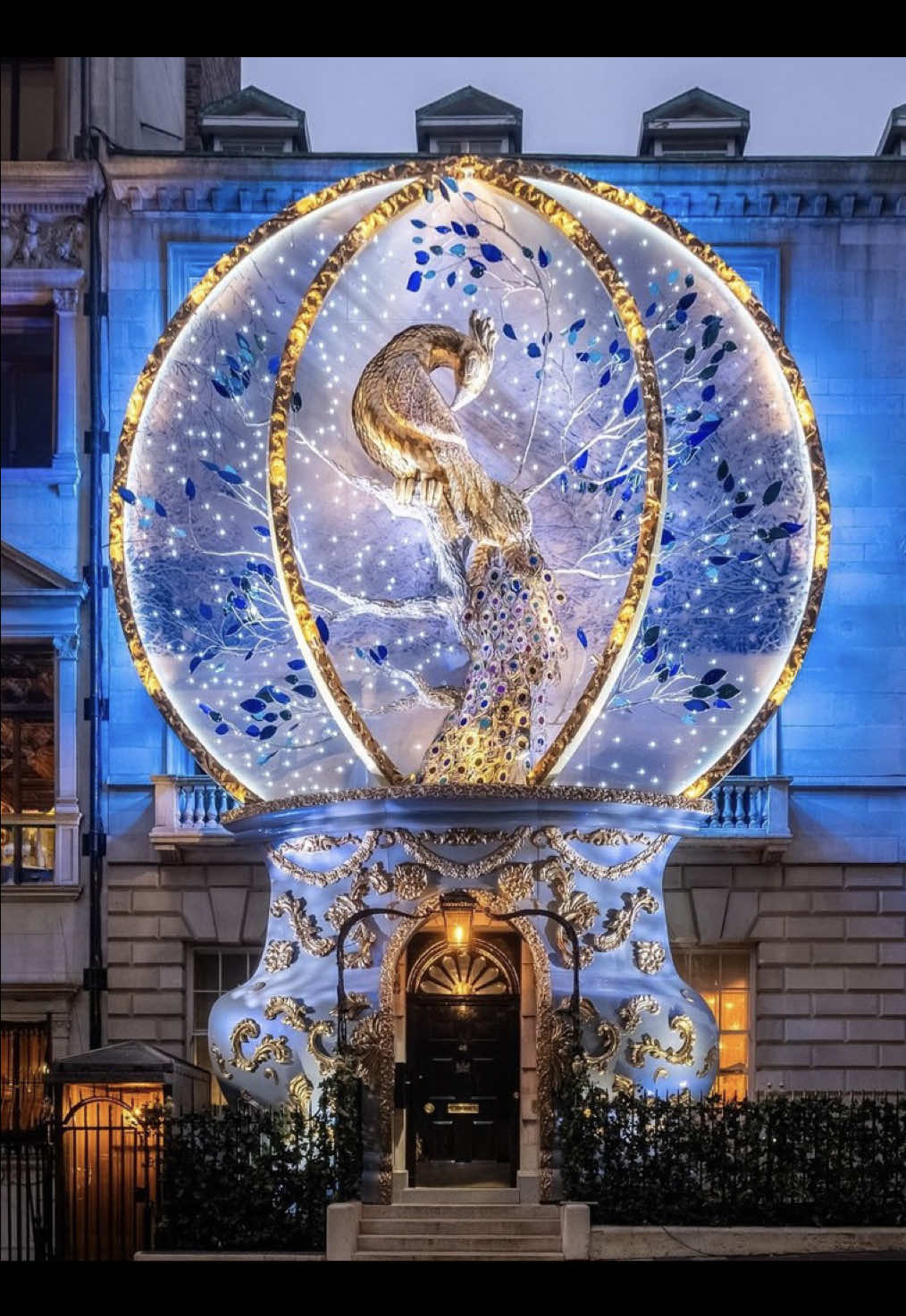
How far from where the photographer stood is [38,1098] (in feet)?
102

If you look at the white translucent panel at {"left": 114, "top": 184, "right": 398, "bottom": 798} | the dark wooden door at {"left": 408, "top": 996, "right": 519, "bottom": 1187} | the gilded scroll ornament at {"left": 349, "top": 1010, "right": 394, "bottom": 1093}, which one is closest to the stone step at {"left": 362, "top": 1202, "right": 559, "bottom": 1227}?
the dark wooden door at {"left": 408, "top": 996, "right": 519, "bottom": 1187}

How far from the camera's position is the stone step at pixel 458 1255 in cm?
2439

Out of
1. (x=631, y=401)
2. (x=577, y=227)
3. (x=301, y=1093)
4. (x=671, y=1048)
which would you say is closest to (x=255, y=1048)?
(x=301, y=1093)

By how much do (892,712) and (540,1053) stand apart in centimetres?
763

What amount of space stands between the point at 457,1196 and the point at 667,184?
12714mm

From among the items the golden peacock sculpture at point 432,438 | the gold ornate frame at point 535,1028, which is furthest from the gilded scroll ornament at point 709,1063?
the golden peacock sculpture at point 432,438

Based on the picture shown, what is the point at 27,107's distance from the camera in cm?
3281

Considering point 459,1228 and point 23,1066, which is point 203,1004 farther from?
point 459,1228

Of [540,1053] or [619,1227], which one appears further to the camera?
[540,1053]

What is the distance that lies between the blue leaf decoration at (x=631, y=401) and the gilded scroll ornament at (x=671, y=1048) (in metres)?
6.33

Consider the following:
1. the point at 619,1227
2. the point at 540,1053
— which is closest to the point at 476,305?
the point at 540,1053

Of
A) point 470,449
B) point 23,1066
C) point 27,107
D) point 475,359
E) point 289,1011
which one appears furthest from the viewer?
point 27,107

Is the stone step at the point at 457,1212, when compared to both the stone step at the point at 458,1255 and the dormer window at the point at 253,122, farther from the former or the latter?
the dormer window at the point at 253,122
